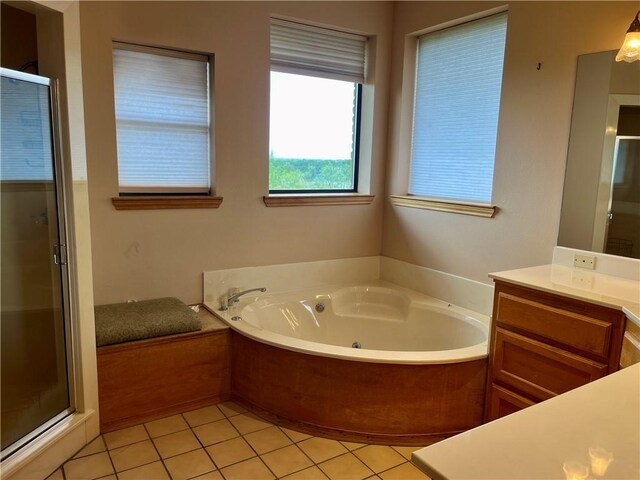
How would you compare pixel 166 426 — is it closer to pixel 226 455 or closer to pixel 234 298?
pixel 226 455

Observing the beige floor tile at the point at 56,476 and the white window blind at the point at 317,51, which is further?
the white window blind at the point at 317,51

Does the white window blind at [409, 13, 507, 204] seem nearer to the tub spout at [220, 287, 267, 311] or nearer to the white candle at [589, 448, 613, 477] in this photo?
the tub spout at [220, 287, 267, 311]

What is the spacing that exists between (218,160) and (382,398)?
69.3 inches

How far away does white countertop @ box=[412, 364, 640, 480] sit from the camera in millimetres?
833

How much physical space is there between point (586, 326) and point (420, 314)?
1382 mm

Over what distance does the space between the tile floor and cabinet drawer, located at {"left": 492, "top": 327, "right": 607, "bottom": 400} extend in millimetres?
627

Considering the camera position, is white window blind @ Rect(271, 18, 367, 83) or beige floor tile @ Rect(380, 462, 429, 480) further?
white window blind @ Rect(271, 18, 367, 83)

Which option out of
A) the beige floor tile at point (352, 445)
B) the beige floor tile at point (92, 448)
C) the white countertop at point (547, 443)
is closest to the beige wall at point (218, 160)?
the beige floor tile at point (92, 448)

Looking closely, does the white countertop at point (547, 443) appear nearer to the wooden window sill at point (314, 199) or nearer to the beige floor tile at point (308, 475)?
the beige floor tile at point (308, 475)

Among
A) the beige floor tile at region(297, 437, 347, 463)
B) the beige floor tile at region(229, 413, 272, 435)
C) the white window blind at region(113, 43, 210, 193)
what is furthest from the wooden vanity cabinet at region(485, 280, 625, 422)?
the white window blind at region(113, 43, 210, 193)

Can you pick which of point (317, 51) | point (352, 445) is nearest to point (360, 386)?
point (352, 445)

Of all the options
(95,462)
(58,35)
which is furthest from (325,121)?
(95,462)

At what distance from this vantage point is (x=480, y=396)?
254 cm

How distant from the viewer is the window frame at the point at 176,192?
113 inches
